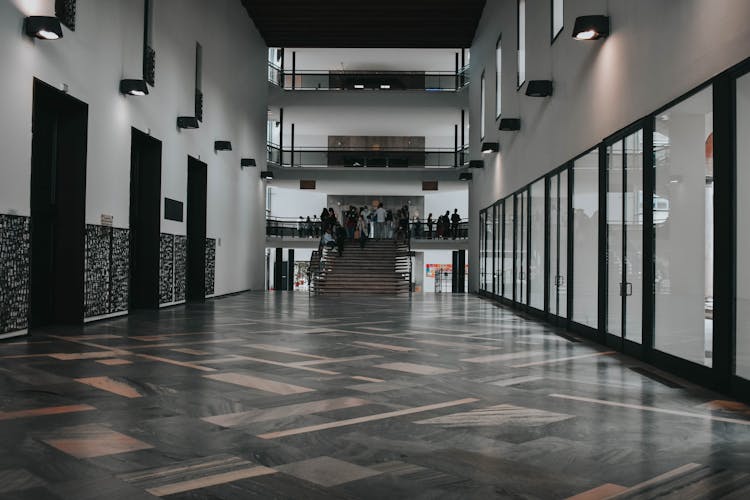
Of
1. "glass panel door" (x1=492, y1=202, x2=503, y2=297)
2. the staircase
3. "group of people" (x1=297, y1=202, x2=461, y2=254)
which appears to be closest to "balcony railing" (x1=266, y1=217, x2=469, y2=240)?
"group of people" (x1=297, y1=202, x2=461, y2=254)

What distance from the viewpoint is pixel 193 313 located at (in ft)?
47.8

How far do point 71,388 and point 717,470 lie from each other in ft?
15.7

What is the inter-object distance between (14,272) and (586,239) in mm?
7977

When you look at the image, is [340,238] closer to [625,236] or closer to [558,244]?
[558,244]

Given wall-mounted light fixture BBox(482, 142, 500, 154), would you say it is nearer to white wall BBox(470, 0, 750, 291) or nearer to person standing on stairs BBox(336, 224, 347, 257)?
white wall BBox(470, 0, 750, 291)

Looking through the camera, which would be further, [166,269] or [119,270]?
[166,269]

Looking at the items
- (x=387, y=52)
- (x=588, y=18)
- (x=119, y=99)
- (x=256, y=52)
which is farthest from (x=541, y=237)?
(x=387, y=52)

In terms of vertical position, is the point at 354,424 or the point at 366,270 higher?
the point at 366,270

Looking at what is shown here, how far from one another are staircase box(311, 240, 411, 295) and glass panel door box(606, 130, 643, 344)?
14.3 metres

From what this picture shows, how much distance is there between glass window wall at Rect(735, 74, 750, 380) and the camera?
18.7 ft

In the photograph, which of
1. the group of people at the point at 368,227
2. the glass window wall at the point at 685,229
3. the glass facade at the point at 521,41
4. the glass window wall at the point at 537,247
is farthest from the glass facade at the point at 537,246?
the group of people at the point at 368,227

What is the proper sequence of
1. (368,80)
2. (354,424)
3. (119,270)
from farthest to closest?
(368,80), (119,270), (354,424)

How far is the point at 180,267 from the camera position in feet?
55.9

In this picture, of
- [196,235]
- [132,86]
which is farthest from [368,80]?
[132,86]
